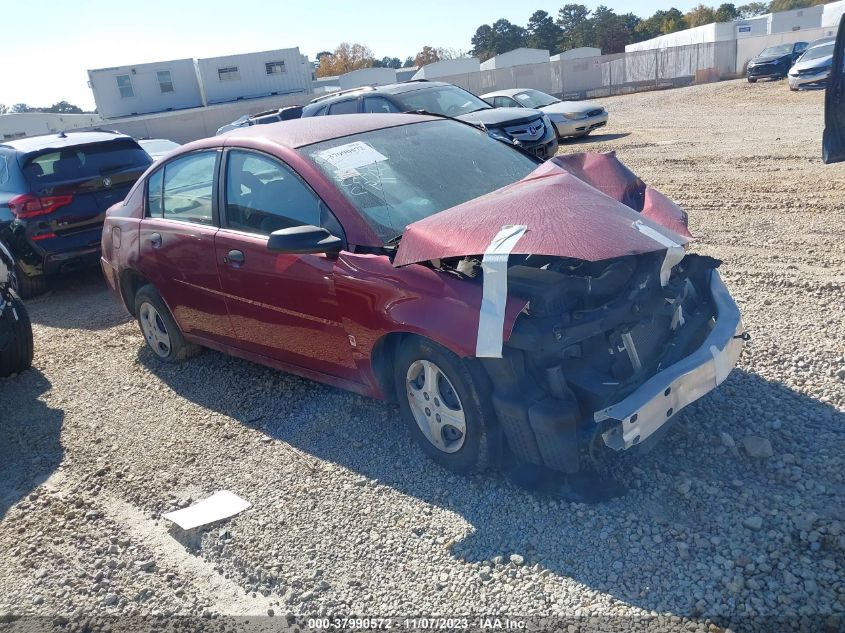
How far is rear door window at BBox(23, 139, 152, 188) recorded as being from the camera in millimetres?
7918

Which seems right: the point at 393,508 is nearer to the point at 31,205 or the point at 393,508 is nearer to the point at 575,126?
the point at 31,205

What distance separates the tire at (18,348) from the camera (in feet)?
19.1

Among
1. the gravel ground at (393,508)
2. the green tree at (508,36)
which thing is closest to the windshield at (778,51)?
the gravel ground at (393,508)

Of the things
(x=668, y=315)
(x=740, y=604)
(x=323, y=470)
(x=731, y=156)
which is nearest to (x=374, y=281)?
(x=323, y=470)

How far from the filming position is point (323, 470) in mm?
3920

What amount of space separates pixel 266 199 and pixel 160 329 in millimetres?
1980

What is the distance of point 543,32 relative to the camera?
82312 mm

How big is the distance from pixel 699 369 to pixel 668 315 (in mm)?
376

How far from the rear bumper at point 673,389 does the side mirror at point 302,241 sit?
1.61 meters

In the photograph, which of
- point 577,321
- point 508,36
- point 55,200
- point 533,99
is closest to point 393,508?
point 577,321

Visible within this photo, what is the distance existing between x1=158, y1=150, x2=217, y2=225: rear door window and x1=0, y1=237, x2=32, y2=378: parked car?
148 cm

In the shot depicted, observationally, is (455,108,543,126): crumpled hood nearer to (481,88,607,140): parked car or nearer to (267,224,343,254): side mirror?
(481,88,607,140): parked car

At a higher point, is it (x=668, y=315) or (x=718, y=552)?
(x=668, y=315)

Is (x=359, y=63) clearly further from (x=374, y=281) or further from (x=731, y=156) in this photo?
(x=374, y=281)
